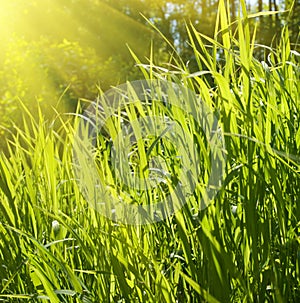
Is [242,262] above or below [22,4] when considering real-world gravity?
below

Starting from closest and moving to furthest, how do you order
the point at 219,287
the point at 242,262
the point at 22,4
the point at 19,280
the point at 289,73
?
the point at 219,287 → the point at 242,262 → the point at 19,280 → the point at 289,73 → the point at 22,4

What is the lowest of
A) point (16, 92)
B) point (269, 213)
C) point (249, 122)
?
point (16, 92)

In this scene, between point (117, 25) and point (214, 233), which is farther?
point (117, 25)

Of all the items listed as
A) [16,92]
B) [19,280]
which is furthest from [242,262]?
[16,92]

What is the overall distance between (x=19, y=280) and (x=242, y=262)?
575 mm

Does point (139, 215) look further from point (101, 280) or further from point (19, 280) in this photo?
point (19, 280)

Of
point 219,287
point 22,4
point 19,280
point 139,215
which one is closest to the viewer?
point 219,287

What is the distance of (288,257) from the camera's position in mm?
1013

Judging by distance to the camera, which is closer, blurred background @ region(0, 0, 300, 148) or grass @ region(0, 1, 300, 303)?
grass @ region(0, 1, 300, 303)

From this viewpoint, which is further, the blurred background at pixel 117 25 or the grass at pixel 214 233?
the blurred background at pixel 117 25

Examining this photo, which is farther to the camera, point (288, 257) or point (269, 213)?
point (269, 213)

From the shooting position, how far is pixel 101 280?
1.15m

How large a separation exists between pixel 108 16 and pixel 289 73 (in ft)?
40.4

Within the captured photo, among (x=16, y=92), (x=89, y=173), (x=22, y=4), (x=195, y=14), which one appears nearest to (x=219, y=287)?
(x=89, y=173)
